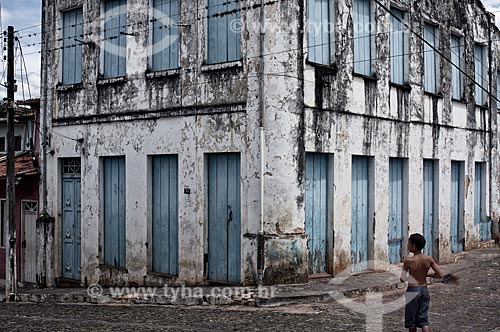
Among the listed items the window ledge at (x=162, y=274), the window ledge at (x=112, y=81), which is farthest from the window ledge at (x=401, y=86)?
the window ledge at (x=162, y=274)

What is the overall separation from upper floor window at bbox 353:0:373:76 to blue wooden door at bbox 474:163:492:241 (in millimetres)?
6719

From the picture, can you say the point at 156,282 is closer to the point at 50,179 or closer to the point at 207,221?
the point at 207,221

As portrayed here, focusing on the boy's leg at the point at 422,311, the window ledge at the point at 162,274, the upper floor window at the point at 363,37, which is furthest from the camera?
the upper floor window at the point at 363,37

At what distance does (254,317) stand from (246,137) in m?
3.51

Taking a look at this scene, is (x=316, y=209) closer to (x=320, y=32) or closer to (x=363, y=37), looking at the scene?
(x=320, y=32)

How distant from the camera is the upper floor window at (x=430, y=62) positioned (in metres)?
17.0

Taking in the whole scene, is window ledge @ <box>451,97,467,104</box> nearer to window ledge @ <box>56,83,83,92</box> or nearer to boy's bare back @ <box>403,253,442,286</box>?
window ledge @ <box>56,83,83,92</box>

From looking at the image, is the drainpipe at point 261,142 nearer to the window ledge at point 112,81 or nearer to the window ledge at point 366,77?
the window ledge at point 366,77

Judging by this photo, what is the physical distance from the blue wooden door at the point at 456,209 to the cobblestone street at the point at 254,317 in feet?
17.1

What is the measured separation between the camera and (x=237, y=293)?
467 inches

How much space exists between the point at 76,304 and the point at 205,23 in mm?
5904

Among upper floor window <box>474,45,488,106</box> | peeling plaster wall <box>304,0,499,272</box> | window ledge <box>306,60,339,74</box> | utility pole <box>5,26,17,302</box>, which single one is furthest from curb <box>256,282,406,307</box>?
upper floor window <box>474,45,488,106</box>

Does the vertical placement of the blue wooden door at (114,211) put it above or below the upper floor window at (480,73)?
below

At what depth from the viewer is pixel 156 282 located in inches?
559
